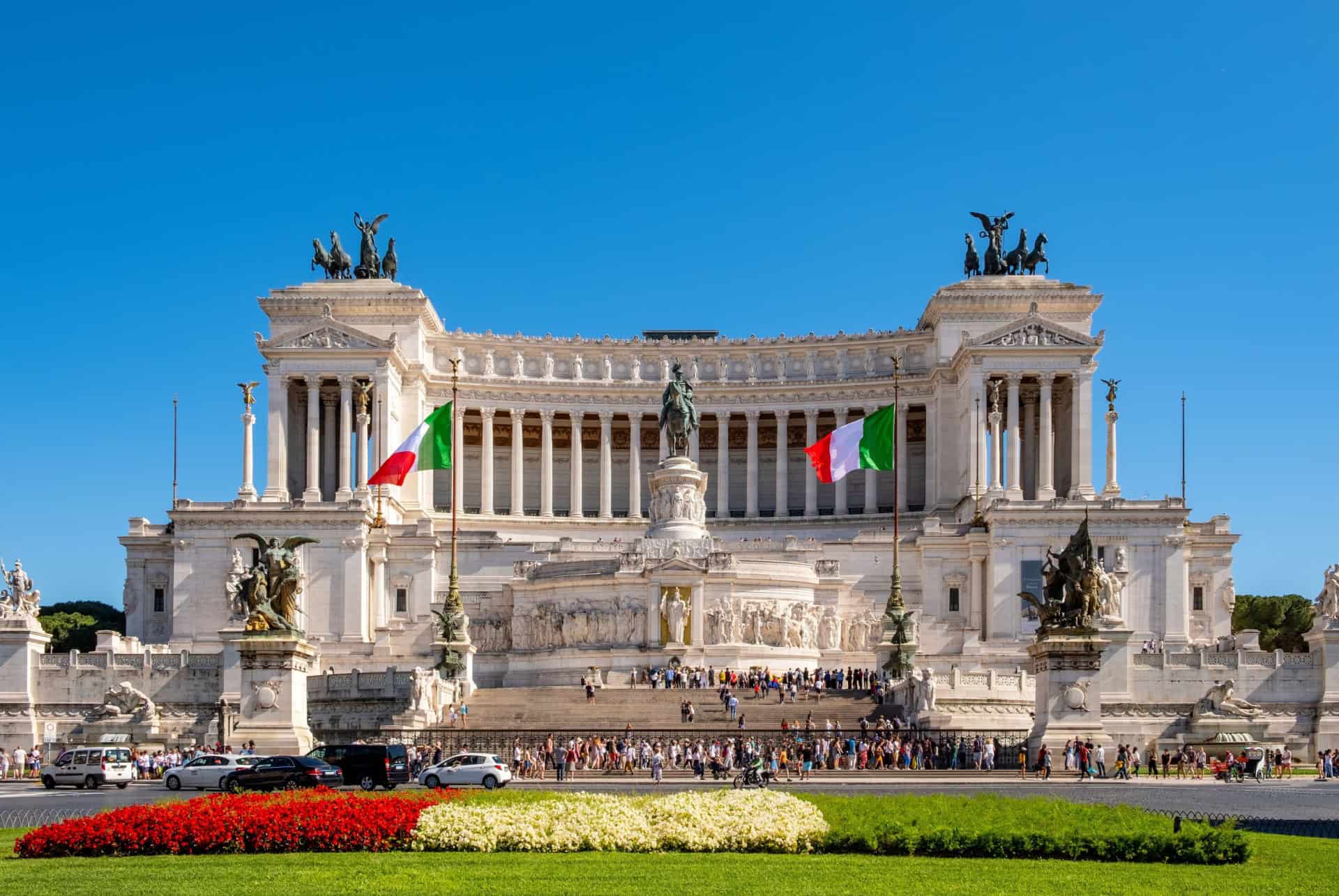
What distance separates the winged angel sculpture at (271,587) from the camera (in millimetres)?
52594

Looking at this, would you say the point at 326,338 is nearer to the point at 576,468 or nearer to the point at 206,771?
the point at 576,468

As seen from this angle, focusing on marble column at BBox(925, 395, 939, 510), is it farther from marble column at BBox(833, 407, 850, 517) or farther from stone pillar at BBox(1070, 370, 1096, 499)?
stone pillar at BBox(1070, 370, 1096, 499)

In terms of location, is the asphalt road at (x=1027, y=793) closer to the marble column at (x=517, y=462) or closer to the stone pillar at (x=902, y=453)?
the stone pillar at (x=902, y=453)

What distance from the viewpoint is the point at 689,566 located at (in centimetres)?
8444

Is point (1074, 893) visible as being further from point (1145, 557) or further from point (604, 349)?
point (604, 349)

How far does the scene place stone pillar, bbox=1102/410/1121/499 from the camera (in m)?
102

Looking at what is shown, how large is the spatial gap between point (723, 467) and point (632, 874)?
303ft

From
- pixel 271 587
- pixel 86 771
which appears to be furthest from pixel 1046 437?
pixel 86 771

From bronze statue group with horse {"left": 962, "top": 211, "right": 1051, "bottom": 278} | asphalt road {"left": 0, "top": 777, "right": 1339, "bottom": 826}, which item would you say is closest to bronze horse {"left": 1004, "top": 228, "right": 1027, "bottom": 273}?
bronze statue group with horse {"left": 962, "top": 211, "right": 1051, "bottom": 278}

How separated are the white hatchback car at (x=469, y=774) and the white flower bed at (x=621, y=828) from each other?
17.6 meters

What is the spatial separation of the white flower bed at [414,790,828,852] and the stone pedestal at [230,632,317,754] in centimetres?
2360

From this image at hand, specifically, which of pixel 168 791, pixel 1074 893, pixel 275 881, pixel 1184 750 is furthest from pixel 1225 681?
pixel 275 881

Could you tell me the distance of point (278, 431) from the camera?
4284 inches

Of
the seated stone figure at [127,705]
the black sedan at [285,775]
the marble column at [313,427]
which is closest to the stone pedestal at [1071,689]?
→ the black sedan at [285,775]
